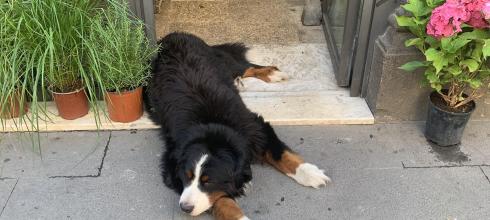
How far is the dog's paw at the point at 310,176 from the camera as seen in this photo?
8.62ft

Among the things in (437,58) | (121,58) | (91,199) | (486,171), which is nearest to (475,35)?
(437,58)

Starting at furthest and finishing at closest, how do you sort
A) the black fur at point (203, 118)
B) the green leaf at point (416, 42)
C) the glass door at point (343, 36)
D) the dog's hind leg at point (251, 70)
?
1. the dog's hind leg at point (251, 70)
2. the glass door at point (343, 36)
3. the green leaf at point (416, 42)
4. the black fur at point (203, 118)

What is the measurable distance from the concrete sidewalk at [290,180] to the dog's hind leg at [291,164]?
0.15 ft

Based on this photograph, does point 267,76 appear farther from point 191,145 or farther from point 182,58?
point 191,145

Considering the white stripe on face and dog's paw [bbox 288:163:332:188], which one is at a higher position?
the white stripe on face

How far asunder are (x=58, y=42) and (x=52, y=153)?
71cm

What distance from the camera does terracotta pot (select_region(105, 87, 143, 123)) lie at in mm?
2979

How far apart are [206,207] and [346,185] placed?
0.84 m

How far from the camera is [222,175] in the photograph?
7.66 feet

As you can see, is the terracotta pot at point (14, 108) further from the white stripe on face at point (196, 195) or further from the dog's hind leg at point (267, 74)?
the dog's hind leg at point (267, 74)

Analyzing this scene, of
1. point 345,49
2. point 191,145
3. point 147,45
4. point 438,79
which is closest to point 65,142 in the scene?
point 147,45

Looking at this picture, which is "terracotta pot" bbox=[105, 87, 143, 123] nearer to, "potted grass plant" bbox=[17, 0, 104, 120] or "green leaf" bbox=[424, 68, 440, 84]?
"potted grass plant" bbox=[17, 0, 104, 120]

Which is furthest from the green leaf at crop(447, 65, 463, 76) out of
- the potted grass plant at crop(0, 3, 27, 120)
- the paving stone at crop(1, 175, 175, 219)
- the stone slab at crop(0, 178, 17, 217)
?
the stone slab at crop(0, 178, 17, 217)

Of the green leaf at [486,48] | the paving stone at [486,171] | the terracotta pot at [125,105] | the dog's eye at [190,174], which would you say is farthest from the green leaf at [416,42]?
the terracotta pot at [125,105]
